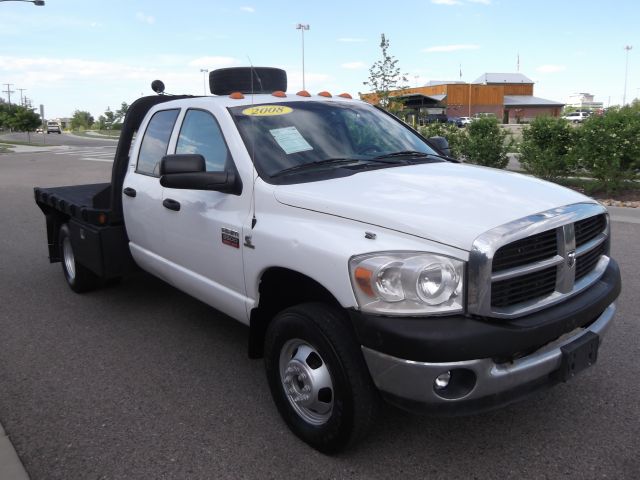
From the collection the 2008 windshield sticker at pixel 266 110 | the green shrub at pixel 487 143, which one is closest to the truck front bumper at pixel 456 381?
the 2008 windshield sticker at pixel 266 110

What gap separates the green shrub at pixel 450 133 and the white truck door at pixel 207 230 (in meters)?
10.6

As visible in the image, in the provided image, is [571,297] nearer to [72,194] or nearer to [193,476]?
[193,476]

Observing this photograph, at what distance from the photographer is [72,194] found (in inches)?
244

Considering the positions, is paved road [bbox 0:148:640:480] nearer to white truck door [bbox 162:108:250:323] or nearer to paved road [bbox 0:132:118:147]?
white truck door [bbox 162:108:250:323]

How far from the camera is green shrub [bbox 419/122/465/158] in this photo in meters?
14.2

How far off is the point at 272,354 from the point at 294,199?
0.84 m

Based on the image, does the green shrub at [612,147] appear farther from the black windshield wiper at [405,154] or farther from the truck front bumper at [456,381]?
the truck front bumper at [456,381]

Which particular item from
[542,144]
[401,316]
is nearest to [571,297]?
[401,316]

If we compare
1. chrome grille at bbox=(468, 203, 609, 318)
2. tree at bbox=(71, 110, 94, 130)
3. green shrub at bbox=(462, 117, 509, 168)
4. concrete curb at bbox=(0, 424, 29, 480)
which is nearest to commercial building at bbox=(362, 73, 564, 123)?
green shrub at bbox=(462, 117, 509, 168)

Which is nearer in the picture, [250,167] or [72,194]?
[250,167]

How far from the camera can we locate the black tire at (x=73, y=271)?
5723mm

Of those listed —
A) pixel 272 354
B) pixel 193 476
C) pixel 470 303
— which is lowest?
pixel 193 476

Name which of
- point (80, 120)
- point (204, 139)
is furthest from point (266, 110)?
point (80, 120)

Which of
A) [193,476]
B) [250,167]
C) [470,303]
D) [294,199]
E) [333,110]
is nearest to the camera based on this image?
[470,303]
